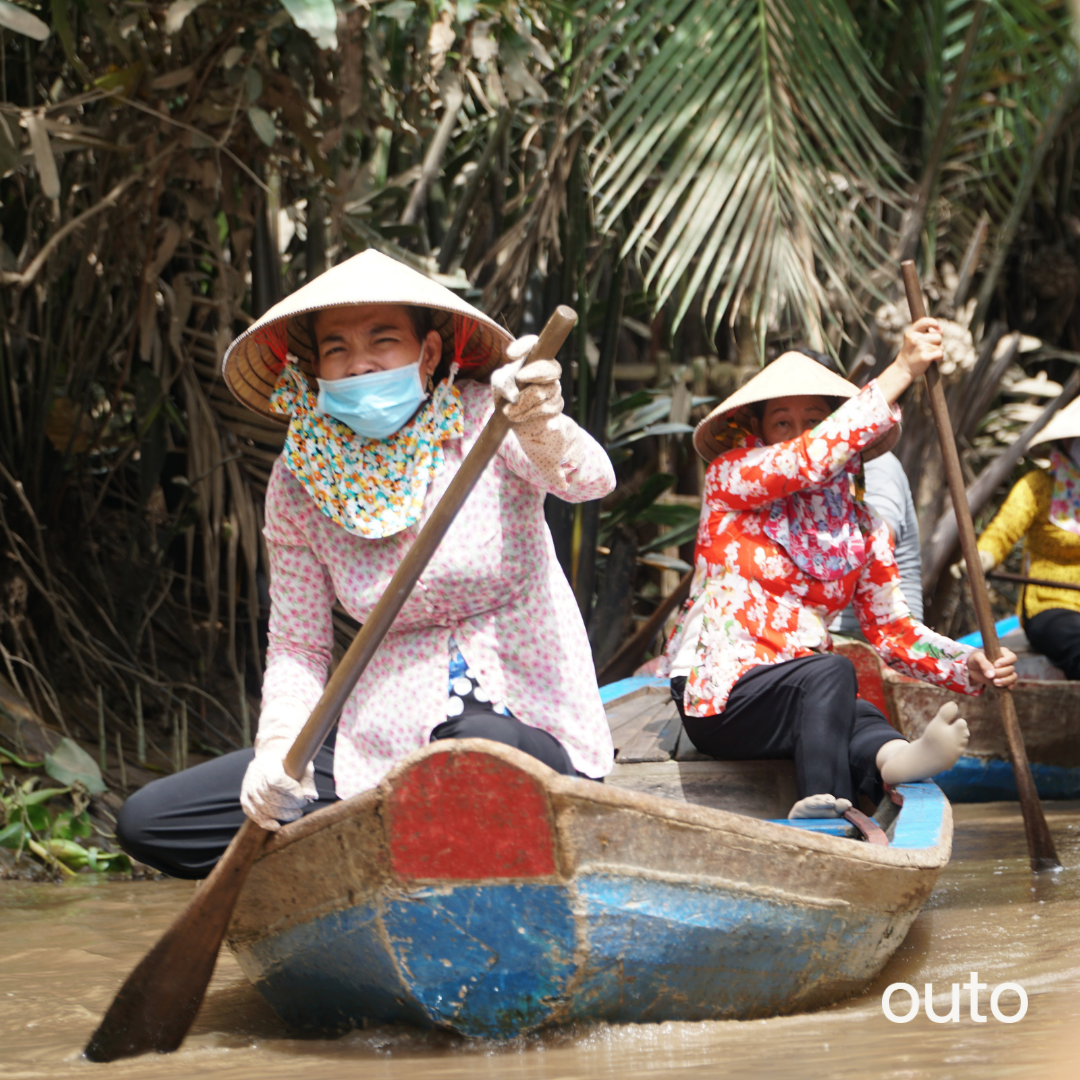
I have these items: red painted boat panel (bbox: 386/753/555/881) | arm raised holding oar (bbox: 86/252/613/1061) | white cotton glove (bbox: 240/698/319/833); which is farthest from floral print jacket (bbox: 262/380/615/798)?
red painted boat panel (bbox: 386/753/555/881)

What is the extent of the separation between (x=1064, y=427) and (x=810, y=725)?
6.97ft

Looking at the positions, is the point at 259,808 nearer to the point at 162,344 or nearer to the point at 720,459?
the point at 720,459

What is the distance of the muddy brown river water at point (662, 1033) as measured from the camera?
181 centimetres

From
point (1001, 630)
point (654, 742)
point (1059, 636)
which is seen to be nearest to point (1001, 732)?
point (1059, 636)


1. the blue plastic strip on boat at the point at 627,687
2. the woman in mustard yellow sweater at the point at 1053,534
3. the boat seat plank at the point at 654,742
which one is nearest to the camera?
the boat seat plank at the point at 654,742

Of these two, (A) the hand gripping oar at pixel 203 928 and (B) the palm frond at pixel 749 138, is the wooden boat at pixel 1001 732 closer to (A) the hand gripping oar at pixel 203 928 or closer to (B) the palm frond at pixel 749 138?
(B) the palm frond at pixel 749 138

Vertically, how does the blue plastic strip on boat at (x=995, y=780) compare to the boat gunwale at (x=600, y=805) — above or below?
below

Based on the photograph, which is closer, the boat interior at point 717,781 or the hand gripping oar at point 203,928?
the hand gripping oar at point 203,928

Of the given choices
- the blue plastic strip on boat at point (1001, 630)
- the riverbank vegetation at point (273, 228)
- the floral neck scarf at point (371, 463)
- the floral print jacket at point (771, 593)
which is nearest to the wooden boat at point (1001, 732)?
the blue plastic strip on boat at point (1001, 630)

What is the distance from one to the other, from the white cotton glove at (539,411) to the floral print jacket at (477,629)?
0.20 ft

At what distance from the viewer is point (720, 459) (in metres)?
3.15

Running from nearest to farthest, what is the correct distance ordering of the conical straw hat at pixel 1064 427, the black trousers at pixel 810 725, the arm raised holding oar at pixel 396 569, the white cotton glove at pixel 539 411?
the white cotton glove at pixel 539 411 < the arm raised holding oar at pixel 396 569 < the black trousers at pixel 810 725 < the conical straw hat at pixel 1064 427

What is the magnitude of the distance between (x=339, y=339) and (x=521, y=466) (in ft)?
1.36

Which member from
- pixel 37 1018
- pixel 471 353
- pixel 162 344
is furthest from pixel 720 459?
pixel 162 344
